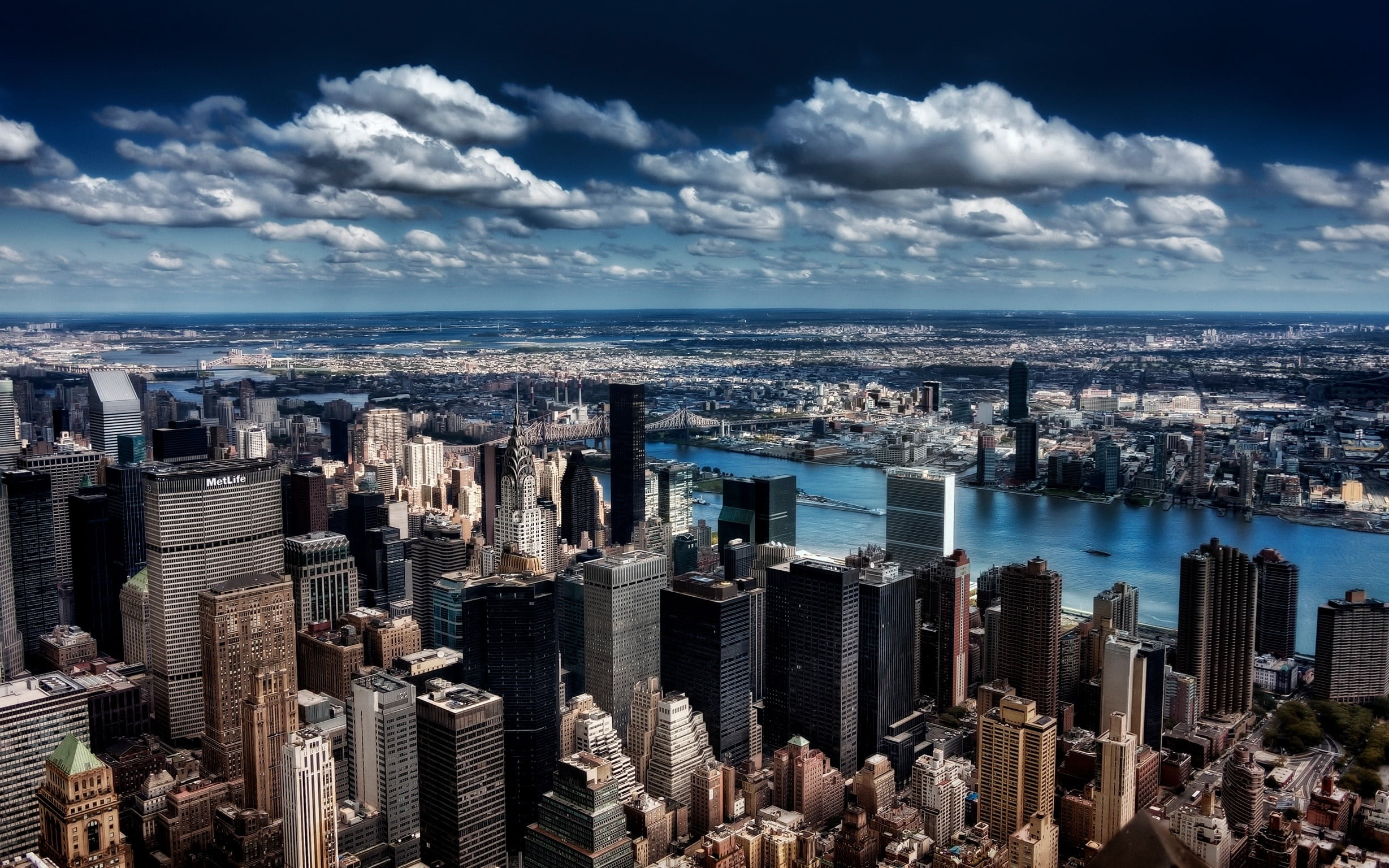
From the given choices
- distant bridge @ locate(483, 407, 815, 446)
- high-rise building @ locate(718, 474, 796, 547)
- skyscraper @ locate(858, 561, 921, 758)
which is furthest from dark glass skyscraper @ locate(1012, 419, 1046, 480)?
skyscraper @ locate(858, 561, 921, 758)

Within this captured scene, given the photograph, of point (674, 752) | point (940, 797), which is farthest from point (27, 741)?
point (940, 797)

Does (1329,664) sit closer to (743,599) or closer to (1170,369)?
(1170,369)

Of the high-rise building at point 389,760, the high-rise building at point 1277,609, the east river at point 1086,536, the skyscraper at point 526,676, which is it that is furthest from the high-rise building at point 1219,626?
the high-rise building at point 389,760

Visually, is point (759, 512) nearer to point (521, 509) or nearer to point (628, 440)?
point (628, 440)

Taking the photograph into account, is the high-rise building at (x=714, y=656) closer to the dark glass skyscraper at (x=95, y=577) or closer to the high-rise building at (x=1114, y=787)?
the high-rise building at (x=1114, y=787)

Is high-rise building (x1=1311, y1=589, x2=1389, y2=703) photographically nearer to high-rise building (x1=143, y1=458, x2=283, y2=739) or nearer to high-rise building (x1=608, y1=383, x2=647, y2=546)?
high-rise building (x1=608, y1=383, x2=647, y2=546)
